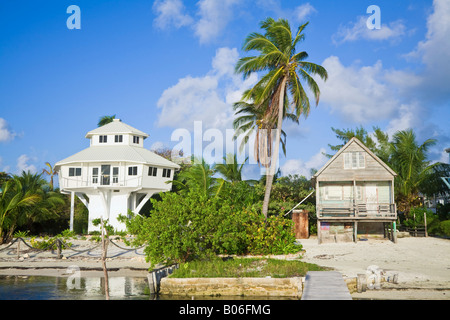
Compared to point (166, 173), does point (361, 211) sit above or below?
below

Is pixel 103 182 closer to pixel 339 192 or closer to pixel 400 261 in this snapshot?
pixel 339 192

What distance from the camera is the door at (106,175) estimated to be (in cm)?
3428

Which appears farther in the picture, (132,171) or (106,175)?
(132,171)

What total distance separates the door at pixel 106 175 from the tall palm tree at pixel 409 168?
2236 centimetres

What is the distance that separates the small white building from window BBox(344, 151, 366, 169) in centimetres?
1602

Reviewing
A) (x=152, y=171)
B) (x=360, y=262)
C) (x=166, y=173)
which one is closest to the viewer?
(x=360, y=262)

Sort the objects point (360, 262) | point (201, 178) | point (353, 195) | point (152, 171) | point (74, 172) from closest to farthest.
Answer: point (360, 262), point (353, 195), point (201, 178), point (74, 172), point (152, 171)

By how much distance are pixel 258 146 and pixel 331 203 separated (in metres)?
7.19

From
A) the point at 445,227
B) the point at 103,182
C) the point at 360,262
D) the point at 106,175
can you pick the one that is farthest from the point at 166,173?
the point at 360,262

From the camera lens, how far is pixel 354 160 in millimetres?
25703

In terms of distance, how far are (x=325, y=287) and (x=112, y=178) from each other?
25.5 metres

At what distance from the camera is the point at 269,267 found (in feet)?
49.8

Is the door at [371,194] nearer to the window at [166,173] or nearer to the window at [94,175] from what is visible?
the window at [166,173]

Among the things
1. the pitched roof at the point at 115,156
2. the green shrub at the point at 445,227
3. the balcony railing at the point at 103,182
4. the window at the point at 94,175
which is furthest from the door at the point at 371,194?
the window at the point at 94,175
